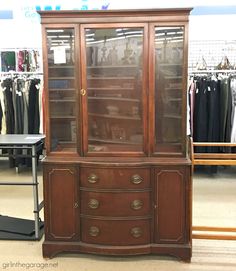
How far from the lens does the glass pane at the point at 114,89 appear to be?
118 inches

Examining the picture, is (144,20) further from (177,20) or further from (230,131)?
(230,131)

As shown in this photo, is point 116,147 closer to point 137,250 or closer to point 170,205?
point 170,205

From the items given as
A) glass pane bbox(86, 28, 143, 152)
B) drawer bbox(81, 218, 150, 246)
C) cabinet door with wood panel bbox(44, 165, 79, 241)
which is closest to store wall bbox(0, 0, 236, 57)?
glass pane bbox(86, 28, 143, 152)

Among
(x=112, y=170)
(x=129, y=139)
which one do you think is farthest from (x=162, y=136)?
(x=112, y=170)

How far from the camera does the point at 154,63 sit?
2.90 m

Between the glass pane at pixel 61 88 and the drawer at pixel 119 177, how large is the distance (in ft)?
1.06

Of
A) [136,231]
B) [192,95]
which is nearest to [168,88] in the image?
[136,231]

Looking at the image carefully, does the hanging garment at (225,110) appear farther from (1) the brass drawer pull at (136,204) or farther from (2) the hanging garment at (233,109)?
(1) the brass drawer pull at (136,204)

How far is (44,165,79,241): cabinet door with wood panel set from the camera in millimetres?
3027

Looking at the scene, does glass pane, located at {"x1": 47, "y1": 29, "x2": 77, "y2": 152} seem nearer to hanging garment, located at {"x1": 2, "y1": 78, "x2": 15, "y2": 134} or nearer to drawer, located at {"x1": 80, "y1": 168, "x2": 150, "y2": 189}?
drawer, located at {"x1": 80, "y1": 168, "x2": 150, "y2": 189}

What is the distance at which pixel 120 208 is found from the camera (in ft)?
9.77

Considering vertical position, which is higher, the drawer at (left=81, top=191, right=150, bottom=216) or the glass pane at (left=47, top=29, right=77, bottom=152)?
the glass pane at (left=47, top=29, right=77, bottom=152)

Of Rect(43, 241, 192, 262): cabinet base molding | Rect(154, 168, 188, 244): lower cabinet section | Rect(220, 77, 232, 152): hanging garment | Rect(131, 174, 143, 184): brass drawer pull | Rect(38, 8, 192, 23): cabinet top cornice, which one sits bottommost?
Rect(43, 241, 192, 262): cabinet base molding

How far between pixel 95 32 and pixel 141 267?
74.3 inches
